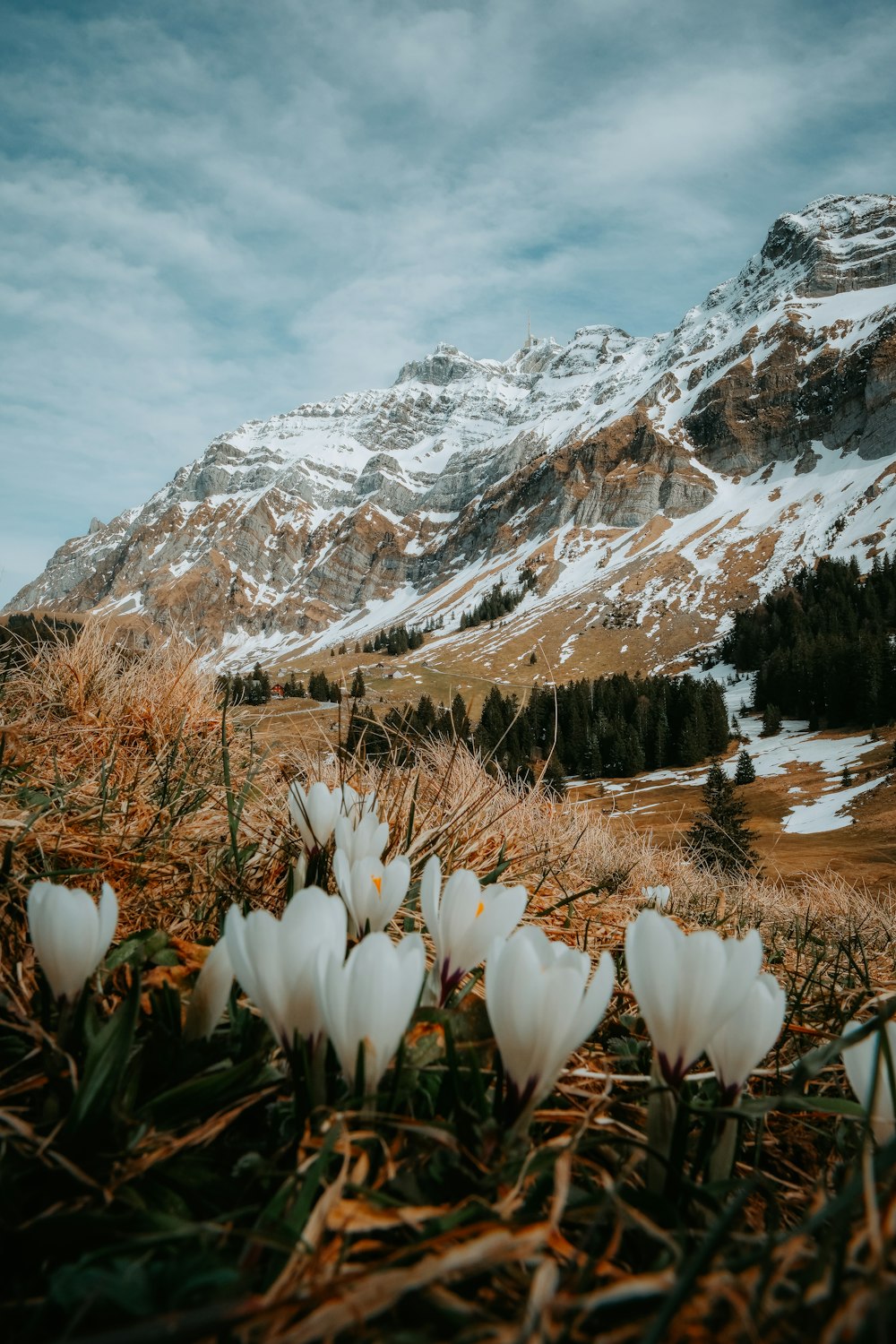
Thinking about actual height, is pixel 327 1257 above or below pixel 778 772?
above

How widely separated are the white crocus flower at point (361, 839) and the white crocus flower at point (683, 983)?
66 cm

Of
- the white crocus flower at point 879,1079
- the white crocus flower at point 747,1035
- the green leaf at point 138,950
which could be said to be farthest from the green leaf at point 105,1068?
the white crocus flower at point 879,1079

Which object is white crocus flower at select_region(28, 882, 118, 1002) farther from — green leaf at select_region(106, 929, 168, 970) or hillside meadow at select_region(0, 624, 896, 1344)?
green leaf at select_region(106, 929, 168, 970)

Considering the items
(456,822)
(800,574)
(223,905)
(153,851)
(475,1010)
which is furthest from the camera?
(800,574)

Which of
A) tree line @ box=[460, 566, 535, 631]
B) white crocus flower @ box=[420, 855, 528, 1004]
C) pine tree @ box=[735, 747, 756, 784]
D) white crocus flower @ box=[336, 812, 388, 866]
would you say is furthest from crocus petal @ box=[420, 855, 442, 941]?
tree line @ box=[460, 566, 535, 631]

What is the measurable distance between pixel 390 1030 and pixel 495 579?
16890cm

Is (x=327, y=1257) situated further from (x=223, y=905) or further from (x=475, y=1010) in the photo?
(x=223, y=905)

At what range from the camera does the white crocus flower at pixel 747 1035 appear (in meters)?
0.93

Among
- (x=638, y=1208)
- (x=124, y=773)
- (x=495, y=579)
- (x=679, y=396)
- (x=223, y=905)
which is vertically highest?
(x=679, y=396)

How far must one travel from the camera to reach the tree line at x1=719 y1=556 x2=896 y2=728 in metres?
60.7

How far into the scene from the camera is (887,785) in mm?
43094

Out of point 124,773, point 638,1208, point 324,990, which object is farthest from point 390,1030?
point 124,773

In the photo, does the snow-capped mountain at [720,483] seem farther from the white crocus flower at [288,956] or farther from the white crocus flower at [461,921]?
the white crocus flower at [288,956]

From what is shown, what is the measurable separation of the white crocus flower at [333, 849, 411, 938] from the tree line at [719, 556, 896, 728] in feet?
226
